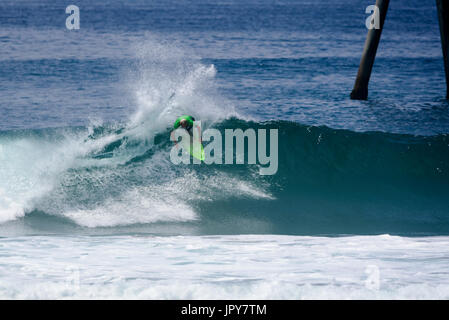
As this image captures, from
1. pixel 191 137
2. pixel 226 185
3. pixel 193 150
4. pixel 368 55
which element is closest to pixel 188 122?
pixel 191 137

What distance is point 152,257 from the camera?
712 cm

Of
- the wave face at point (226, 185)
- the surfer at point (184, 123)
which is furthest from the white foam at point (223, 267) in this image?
the surfer at point (184, 123)

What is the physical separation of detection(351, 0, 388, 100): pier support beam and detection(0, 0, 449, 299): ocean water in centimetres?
36

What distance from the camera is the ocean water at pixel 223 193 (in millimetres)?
6359

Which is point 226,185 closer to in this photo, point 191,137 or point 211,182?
point 211,182

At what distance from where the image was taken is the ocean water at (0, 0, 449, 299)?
20.9 feet

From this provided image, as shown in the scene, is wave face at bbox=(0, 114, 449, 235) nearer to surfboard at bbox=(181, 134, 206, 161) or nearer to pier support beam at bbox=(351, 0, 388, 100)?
surfboard at bbox=(181, 134, 206, 161)

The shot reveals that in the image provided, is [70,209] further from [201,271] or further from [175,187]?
[201,271]

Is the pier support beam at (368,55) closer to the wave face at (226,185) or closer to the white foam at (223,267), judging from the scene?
the wave face at (226,185)

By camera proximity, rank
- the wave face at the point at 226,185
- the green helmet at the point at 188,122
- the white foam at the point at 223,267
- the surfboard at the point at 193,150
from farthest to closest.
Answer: the surfboard at the point at 193,150, the green helmet at the point at 188,122, the wave face at the point at 226,185, the white foam at the point at 223,267

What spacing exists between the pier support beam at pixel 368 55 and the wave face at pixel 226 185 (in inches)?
140

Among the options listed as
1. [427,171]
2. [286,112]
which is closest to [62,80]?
[286,112]

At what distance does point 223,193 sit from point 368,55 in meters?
7.28

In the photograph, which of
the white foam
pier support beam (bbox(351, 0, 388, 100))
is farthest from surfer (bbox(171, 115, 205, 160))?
pier support beam (bbox(351, 0, 388, 100))
